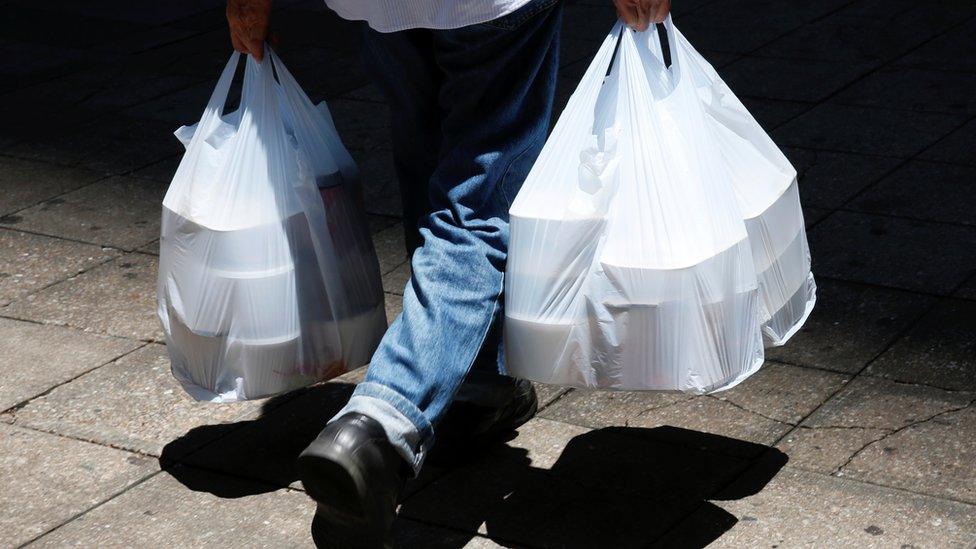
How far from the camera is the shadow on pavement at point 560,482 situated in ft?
9.30

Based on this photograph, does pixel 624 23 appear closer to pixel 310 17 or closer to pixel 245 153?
pixel 245 153

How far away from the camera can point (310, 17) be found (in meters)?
7.68

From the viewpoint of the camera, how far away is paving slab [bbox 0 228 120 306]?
4.30 metres

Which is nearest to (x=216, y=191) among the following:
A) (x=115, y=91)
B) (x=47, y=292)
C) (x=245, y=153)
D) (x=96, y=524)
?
(x=245, y=153)

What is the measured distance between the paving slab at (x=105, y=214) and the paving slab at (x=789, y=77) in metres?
2.53

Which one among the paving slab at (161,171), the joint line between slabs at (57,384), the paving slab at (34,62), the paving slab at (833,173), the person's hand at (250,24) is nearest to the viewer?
the person's hand at (250,24)

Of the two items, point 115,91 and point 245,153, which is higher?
point 245,153

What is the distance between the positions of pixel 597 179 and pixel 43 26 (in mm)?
5804

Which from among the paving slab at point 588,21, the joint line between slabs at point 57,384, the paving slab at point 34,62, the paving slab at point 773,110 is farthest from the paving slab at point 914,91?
the paving slab at point 34,62

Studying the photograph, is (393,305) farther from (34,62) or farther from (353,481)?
(34,62)

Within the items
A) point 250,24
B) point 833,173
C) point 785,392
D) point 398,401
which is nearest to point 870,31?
point 833,173

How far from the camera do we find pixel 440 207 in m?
2.79

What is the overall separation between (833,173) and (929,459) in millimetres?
1959

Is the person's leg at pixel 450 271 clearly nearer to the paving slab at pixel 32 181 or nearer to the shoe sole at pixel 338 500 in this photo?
the shoe sole at pixel 338 500
